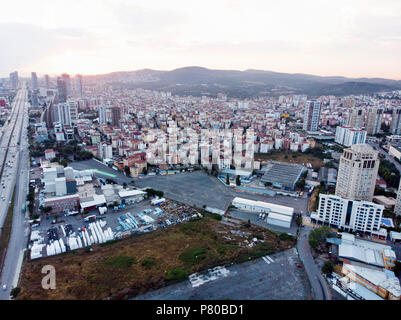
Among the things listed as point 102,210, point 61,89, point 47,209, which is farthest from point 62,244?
point 61,89

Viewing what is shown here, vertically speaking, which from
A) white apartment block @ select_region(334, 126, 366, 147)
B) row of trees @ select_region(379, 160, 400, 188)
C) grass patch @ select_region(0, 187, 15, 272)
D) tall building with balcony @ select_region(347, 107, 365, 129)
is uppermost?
tall building with balcony @ select_region(347, 107, 365, 129)

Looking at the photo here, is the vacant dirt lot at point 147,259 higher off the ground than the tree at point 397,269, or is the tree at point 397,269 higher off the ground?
the tree at point 397,269

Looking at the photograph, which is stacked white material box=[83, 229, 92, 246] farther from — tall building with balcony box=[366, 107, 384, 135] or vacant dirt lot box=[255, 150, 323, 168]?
tall building with balcony box=[366, 107, 384, 135]

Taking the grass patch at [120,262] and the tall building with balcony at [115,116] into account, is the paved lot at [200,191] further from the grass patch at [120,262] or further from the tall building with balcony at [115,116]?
the tall building with balcony at [115,116]

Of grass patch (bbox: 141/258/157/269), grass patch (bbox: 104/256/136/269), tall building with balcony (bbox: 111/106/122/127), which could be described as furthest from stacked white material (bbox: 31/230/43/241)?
tall building with balcony (bbox: 111/106/122/127)

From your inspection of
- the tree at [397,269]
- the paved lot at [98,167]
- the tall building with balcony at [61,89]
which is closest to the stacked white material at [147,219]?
the paved lot at [98,167]

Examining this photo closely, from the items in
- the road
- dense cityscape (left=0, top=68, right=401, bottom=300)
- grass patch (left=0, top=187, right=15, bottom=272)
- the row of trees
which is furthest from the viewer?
the row of trees

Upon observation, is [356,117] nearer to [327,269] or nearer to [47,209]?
[327,269]
